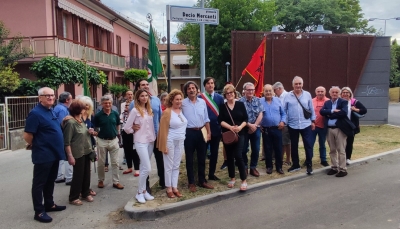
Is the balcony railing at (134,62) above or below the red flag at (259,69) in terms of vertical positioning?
above

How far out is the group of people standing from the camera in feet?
16.6

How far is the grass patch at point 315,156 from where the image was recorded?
5.90 metres

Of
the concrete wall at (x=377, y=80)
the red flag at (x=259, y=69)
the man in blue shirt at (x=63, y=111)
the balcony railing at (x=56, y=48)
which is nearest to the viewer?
the man in blue shirt at (x=63, y=111)

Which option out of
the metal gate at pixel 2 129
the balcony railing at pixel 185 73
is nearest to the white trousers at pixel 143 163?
the metal gate at pixel 2 129

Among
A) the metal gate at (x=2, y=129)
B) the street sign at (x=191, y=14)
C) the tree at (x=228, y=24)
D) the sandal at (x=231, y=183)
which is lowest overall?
the sandal at (x=231, y=183)

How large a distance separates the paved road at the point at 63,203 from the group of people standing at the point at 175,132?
184mm

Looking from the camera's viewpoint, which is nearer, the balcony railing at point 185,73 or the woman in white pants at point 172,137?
the woman in white pants at point 172,137

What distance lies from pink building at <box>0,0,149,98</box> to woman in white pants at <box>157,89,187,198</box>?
1159cm

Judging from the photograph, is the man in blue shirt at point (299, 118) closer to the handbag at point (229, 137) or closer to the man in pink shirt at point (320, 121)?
the man in pink shirt at point (320, 121)

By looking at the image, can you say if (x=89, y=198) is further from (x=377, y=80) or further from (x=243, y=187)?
(x=377, y=80)

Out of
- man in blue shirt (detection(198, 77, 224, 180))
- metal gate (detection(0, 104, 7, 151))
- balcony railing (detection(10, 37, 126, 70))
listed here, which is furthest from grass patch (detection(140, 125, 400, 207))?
balcony railing (detection(10, 37, 126, 70))

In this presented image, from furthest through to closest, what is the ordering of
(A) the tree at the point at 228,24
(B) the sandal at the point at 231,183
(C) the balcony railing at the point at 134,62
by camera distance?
(A) the tree at the point at 228,24 → (C) the balcony railing at the point at 134,62 → (B) the sandal at the point at 231,183

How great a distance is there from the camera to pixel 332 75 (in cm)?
1392

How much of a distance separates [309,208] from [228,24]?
90.3 feet
